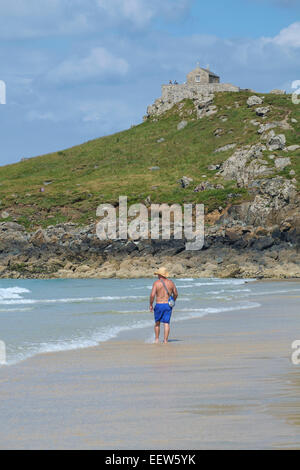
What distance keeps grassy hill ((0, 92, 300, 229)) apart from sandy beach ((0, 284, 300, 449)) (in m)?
52.7

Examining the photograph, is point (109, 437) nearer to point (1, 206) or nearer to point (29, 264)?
point (29, 264)

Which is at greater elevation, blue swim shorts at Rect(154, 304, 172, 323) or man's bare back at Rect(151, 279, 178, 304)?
man's bare back at Rect(151, 279, 178, 304)

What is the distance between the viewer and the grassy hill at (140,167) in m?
72.8

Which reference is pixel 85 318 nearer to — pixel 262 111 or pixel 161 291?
pixel 161 291

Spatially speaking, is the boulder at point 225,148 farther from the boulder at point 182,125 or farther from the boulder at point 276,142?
the boulder at point 182,125

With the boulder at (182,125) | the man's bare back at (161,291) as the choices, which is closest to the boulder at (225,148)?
the boulder at (182,125)

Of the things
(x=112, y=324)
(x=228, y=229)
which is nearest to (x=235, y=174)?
(x=228, y=229)

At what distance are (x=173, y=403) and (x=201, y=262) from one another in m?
47.8

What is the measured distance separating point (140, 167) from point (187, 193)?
826 inches

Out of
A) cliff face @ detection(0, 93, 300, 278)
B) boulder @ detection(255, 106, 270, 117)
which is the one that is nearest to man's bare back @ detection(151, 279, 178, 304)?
cliff face @ detection(0, 93, 300, 278)

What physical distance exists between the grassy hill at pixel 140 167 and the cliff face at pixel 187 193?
0.59ft

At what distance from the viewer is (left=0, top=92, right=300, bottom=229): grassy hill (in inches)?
2864

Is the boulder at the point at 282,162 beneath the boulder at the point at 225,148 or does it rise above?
beneath

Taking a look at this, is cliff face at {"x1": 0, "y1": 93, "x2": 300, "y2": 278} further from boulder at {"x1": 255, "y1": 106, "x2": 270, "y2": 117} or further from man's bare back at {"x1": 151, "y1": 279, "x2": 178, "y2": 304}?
man's bare back at {"x1": 151, "y1": 279, "x2": 178, "y2": 304}
